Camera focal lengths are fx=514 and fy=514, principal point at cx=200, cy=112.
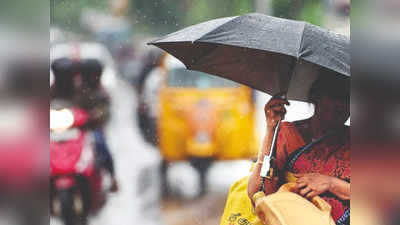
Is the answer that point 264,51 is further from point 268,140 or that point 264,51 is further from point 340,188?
point 340,188

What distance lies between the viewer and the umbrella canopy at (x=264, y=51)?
102 inches

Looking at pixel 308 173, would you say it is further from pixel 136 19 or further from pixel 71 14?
pixel 71 14

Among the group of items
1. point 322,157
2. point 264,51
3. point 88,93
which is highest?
point 264,51

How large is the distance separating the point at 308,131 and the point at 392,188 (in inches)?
22.7

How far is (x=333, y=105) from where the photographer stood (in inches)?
121

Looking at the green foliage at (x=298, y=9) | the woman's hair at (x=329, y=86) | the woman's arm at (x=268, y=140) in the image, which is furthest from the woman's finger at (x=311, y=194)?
the green foliage at (x=298, y=9)

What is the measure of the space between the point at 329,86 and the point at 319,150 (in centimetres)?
39

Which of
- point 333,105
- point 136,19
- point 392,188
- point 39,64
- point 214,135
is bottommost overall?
point 392,188

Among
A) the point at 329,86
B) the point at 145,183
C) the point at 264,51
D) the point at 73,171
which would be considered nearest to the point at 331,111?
the point at 329,86

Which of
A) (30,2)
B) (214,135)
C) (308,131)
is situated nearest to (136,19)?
(30,2)

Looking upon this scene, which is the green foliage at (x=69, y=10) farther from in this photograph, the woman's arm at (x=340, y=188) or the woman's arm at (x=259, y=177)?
the woman's arm at (x=340, y=188)

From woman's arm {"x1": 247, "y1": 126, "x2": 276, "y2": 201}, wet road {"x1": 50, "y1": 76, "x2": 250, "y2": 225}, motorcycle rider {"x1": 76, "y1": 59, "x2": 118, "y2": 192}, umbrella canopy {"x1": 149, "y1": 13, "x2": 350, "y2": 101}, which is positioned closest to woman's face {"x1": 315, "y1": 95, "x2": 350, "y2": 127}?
umbrella canopy {"x1": 149, "y1": 13, "x2": 350, "y2": 101}

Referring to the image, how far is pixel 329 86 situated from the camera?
9.91 ft

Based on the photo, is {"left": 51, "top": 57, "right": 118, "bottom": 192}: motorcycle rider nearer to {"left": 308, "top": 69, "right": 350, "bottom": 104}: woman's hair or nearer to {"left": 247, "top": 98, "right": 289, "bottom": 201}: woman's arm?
{"left": 247, "top": 98, "right": 289, "bottom": 201}: woman's arm
